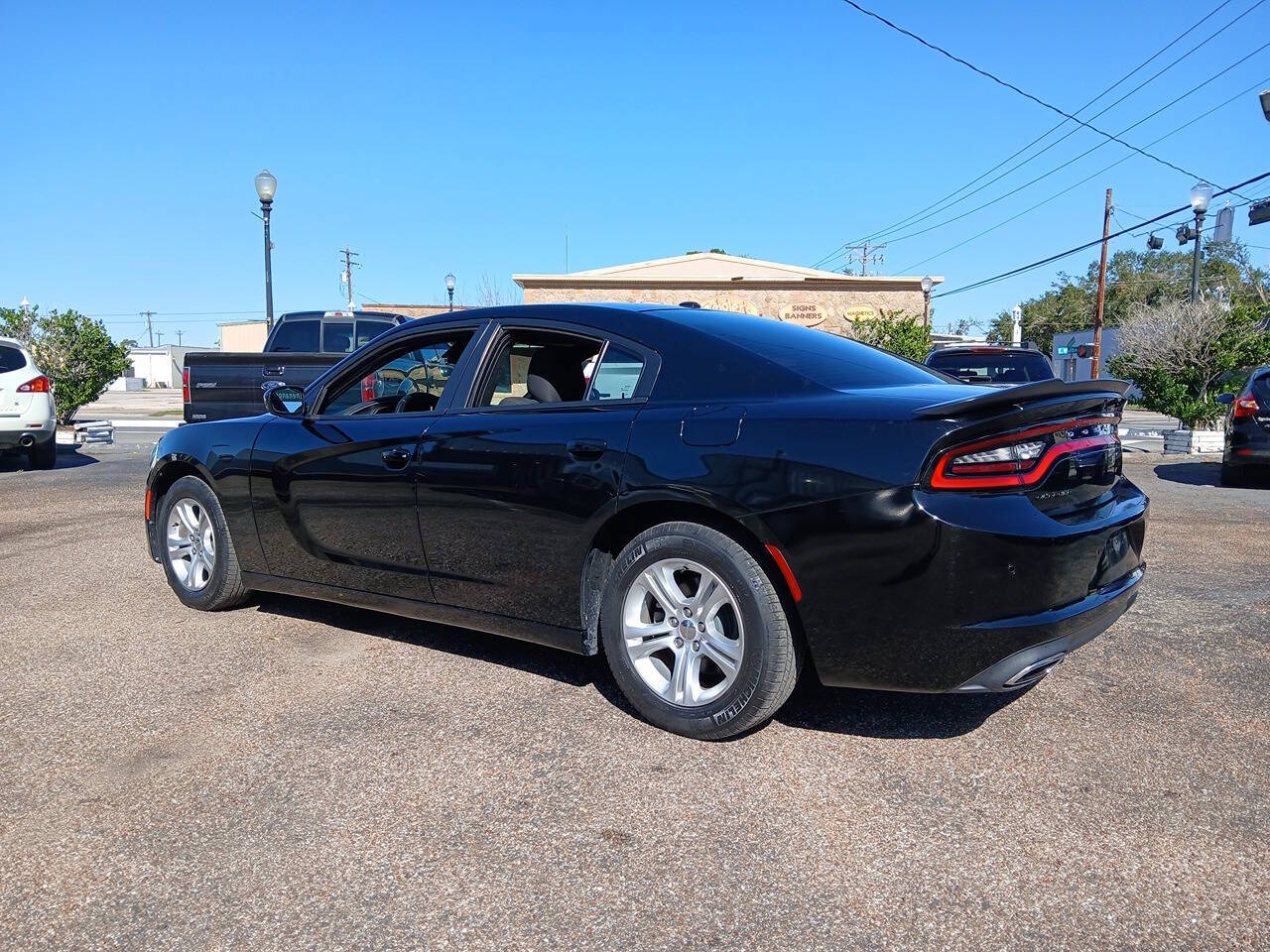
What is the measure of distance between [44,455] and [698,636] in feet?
39.7

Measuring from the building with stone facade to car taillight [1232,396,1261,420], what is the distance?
21.0 metres

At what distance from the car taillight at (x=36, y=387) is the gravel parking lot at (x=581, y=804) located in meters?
8.36

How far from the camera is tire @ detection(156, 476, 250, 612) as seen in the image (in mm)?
5270

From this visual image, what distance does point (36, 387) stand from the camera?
1215cm

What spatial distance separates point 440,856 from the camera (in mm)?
2787

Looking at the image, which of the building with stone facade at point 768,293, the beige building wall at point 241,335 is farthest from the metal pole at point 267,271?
the beige building wall at point 241,335

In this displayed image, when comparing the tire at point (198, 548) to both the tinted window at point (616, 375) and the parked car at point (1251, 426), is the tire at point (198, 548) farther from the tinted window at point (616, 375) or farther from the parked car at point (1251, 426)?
the parked car at point (1251, 426)

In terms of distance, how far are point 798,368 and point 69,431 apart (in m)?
17.8

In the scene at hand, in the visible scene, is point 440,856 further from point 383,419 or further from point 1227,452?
point 1227,452

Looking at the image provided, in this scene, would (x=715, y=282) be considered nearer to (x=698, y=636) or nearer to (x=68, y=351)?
(x=68, y=351)

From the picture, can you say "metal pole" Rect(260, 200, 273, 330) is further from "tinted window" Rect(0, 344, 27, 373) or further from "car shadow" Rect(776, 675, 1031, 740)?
"car shadow" Rect(776, 675, 1031, 740)

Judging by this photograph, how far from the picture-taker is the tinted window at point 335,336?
1492cm

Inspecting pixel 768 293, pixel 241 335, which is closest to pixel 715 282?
pixel 768 293

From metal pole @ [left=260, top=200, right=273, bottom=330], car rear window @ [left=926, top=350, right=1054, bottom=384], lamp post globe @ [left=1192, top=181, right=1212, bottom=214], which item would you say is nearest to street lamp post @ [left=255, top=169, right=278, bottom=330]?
metal pole @ [left=260, top=200, right=273, bottom=330]
